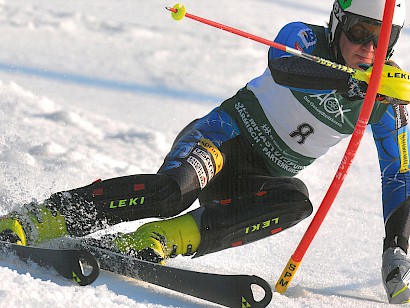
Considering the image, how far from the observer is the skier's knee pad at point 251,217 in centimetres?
289

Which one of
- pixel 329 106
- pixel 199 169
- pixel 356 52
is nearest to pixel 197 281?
pixel 199 169

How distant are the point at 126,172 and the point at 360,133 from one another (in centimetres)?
209

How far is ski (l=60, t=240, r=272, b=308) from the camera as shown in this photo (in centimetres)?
243

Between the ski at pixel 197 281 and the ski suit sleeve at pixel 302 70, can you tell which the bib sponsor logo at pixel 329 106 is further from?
the ski at pixel 197 281

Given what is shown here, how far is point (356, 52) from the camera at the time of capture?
292cm

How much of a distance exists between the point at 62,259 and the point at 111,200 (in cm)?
44

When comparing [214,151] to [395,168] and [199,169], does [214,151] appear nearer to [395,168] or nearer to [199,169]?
[199,169]

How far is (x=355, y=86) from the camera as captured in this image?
8.50 feet

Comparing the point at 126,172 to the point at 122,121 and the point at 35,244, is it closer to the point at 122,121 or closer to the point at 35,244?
the point at 122,121

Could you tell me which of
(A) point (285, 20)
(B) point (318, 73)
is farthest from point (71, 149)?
(A) point (285, 20)

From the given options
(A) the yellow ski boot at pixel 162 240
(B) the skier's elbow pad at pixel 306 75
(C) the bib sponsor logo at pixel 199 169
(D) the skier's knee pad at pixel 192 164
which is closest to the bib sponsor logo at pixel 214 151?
(D) the skier's knee pad at pixel 192 164

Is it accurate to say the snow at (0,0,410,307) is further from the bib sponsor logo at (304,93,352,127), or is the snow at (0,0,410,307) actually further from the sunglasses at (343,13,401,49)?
the sunglasses at (343,13,401,49)

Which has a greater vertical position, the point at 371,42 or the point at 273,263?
the point at 371,42

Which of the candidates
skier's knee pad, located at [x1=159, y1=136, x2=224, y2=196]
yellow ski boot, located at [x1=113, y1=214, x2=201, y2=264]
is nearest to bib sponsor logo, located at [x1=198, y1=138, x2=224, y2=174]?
skier's knee pad, located at [x1=159, y1=136, x2=224, y2=196]
